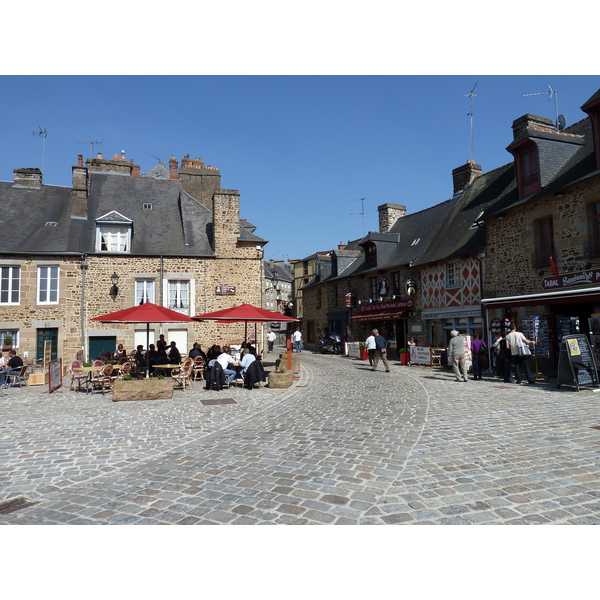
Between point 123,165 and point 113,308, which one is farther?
point 123,165

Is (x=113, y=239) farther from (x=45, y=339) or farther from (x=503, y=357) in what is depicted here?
(x=503, y=357)

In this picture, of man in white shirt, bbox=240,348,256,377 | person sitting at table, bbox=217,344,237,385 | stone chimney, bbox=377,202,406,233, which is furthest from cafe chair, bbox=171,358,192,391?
stone chimney, bbox=377,202,406,233

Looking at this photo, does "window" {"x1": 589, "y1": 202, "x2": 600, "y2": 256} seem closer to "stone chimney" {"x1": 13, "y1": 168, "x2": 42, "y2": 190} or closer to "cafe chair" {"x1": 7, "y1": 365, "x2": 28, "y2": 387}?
"cafe chair" {"x1": 7, "y1": 365, "x2": 28, "y2": 387}

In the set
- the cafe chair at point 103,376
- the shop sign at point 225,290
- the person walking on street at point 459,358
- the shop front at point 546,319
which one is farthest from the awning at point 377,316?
the cafe chair at point 103,376

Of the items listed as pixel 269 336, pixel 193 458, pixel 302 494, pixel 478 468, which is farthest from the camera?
pixel 269 336

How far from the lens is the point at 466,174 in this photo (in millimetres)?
20750

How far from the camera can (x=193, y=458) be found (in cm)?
492

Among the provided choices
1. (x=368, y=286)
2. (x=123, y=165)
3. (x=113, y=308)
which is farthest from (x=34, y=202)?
(x=368, y=286)

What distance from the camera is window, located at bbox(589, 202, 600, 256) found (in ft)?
37.2

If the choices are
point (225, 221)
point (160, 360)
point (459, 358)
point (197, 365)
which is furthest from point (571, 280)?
point (225, 221)

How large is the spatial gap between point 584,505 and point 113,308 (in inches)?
660

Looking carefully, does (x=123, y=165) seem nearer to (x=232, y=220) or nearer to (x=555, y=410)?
(x=232, y=220)

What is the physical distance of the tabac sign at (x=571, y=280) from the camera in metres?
10.8

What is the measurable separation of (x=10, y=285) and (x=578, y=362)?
1787 centimetres
